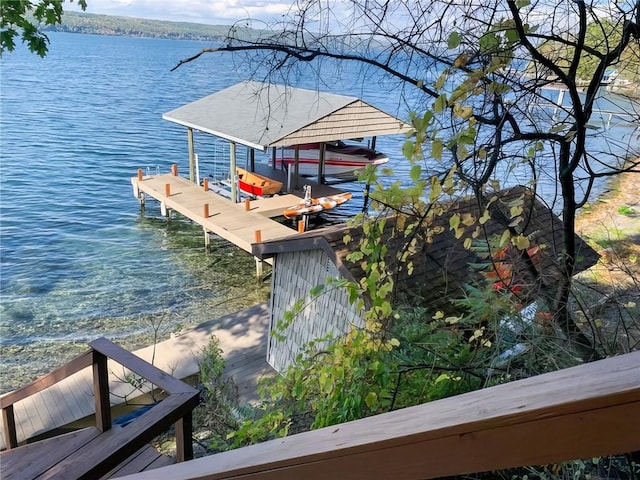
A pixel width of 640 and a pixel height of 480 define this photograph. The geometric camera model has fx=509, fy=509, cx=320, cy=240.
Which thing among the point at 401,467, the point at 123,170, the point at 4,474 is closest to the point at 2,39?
the point at 4,474

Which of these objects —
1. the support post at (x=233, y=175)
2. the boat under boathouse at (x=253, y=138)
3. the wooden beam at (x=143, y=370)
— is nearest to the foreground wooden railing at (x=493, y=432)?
the wooden beam at (x=143, y=370)

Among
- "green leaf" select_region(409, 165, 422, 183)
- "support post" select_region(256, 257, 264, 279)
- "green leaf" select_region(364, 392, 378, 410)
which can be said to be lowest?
"support post" select_region(256, 257, 264, 279)

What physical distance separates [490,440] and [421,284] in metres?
4.01

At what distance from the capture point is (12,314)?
11203mm

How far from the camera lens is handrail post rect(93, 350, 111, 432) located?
262 centimetres

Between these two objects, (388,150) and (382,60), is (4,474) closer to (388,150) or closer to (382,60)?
(382,60)

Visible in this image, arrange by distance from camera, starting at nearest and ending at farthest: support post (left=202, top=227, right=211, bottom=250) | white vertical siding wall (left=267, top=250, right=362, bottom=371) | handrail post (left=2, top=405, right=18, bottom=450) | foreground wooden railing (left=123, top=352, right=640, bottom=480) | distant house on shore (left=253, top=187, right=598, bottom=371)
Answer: foreground wooden railing (left=123, top=352, right=640, bottom=480) → handrail post (left=2, top=405, right=18, bottom=450) → distant house on shore (left=253, top=187, right=598, bottom=371) → white vertical siding wall (left=267, top=250, right=362, bottom=371) → support post (left=202, top=227, right=211, bottom=250)

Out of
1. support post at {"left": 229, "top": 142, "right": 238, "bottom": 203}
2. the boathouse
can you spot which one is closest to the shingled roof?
the boathouse

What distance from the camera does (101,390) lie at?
105 inches

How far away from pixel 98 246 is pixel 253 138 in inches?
243

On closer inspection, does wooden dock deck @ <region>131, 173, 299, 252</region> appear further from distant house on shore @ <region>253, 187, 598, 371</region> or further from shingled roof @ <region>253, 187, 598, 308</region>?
shingled roof @ <region>253, 187, 598, 308</region>

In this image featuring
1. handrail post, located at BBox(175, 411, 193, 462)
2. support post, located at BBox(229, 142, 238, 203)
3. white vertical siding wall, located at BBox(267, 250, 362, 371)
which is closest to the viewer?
handrail post, located at BBox(175, 411, 193, 462)

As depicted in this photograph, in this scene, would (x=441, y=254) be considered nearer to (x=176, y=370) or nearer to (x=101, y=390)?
(x=101, y=390)

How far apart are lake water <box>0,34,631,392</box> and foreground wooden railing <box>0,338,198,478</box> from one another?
151 cm
